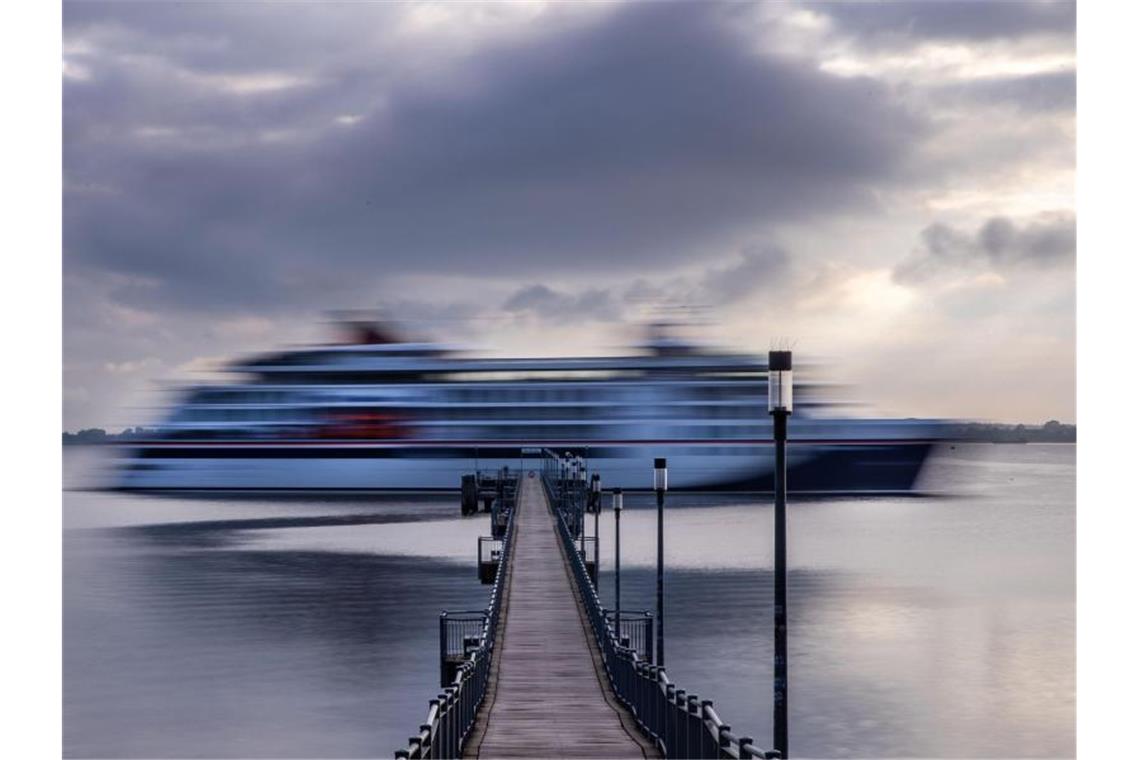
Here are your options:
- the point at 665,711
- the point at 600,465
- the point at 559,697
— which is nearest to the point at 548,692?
the point at 559,697

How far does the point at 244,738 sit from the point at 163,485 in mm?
95415

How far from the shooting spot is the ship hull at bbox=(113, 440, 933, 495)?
112812mm

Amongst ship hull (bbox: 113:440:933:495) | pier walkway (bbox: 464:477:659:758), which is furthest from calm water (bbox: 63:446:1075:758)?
ship hull (bbox: 113:440:933:495)

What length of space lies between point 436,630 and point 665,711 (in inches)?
1116

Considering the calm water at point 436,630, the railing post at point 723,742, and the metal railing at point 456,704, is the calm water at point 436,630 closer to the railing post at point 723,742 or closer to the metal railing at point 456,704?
the metal railing at point 456,704

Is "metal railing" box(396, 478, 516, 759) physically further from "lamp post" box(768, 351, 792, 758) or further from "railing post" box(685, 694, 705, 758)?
"lamp post" box(768, 351, 792, 758)

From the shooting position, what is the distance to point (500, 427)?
11569 centimetres

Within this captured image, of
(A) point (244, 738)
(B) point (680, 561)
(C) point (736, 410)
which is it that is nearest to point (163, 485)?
(C) point (736, 410)

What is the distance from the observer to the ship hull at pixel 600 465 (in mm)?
112812

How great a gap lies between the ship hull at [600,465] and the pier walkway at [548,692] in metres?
80.8

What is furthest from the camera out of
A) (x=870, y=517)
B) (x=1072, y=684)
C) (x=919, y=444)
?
(x=919, y=444)

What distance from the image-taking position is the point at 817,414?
114 metres

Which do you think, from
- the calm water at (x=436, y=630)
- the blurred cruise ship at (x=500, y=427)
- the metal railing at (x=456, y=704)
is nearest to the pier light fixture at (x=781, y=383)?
the metal railing at (x=456, y=704)
